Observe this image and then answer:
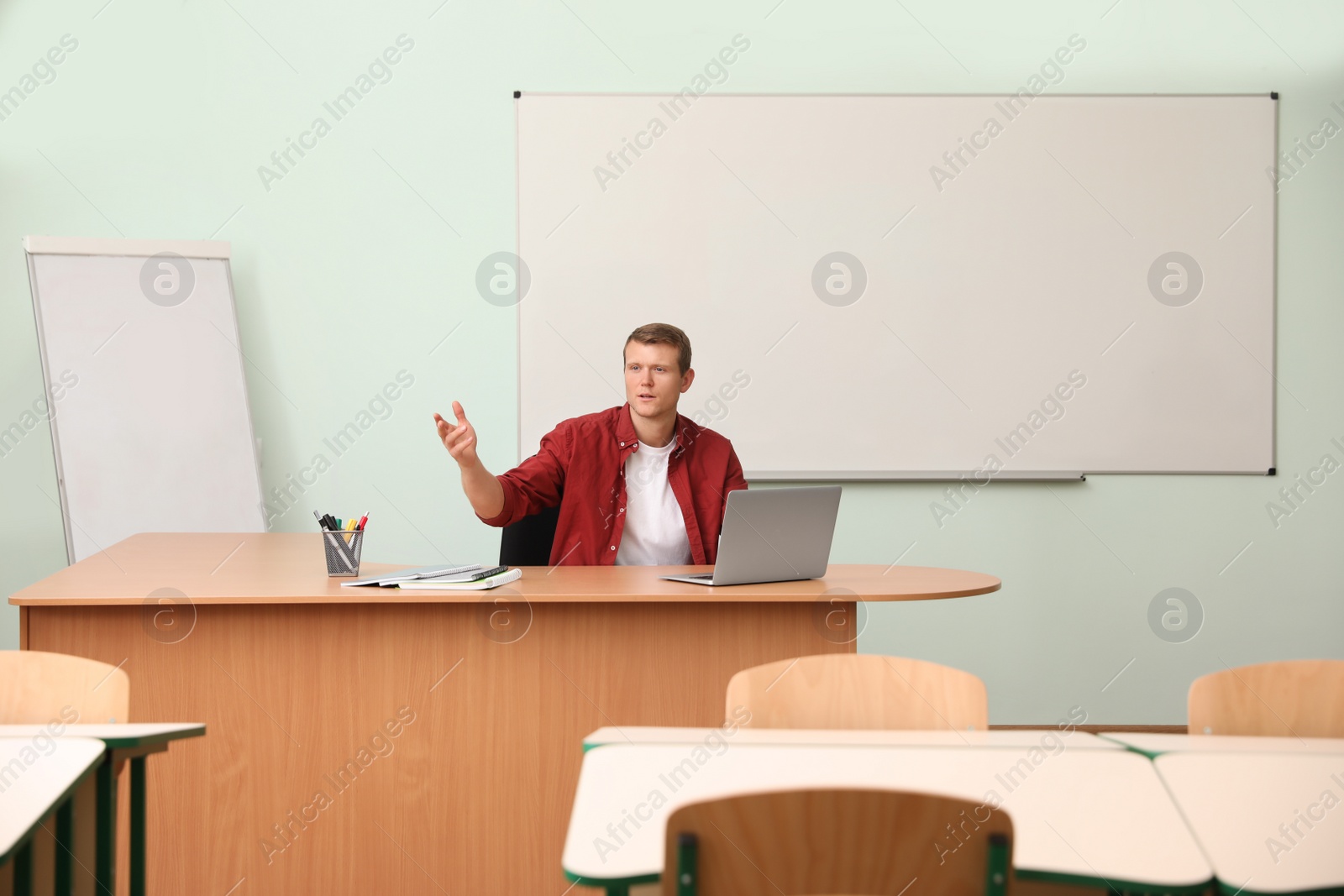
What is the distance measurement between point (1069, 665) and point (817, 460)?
3.95ft

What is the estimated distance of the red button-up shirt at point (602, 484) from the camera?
8.63ft

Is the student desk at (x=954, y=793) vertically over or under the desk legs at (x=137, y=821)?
over

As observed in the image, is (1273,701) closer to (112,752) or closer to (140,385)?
(112,752)

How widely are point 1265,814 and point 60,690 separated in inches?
65.1

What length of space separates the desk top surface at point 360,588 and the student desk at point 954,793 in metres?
0.64

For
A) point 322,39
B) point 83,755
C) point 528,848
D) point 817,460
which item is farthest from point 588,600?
Result: point 322,39

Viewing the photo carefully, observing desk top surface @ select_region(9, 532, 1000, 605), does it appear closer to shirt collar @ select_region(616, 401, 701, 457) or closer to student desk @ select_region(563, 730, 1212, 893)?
shirt collar @ select_region(616, 401, 701, 457)

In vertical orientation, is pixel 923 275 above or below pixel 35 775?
above

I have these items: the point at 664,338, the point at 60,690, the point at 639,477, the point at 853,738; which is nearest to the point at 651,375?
the point at 664,338

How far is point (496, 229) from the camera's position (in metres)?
3.66

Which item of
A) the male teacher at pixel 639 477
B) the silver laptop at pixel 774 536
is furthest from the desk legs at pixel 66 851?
the male teacher at pixel 639 477

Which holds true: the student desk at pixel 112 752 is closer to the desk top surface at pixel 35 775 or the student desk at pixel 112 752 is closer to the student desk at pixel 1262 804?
the desk top surface at pixel 35 775

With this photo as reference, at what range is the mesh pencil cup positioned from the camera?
2.20 meters

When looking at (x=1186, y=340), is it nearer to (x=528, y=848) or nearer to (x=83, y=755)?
(x=528, y=848)
